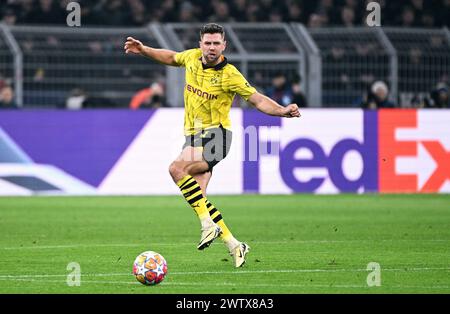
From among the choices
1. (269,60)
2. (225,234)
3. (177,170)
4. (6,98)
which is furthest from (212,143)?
(269,60)

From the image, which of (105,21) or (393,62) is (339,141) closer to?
(393,62)

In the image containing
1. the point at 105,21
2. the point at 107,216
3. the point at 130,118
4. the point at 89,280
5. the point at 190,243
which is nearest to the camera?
the point at 89,280

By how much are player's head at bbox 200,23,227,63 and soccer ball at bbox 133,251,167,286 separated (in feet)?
8.41

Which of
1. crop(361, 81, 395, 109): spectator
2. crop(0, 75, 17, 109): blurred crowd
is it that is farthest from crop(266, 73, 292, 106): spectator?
crop(0, 75, 17, 109): blurred crowd

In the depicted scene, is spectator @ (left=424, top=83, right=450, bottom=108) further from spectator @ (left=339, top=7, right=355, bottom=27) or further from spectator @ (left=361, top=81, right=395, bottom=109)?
spectator @ (left=339, top=7, right=355, bottom=27)

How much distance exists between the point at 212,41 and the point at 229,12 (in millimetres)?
15389

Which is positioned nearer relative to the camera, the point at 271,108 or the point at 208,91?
A: the point at 271,108

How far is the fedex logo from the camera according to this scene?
73.3ft

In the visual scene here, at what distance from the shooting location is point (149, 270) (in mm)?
10375

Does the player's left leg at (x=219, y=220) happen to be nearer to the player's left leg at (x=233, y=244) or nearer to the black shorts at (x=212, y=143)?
the player's left leg at (x=233, y=244)

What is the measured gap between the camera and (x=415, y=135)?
73.9 ft

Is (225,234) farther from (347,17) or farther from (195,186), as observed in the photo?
(347,17)
